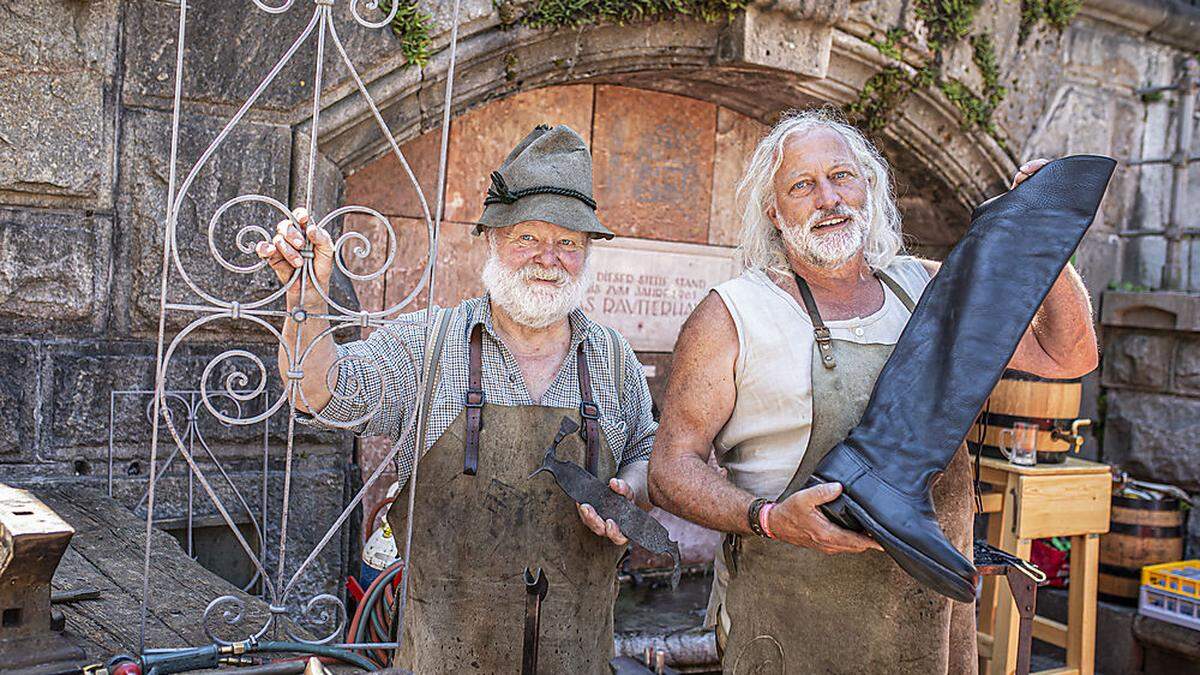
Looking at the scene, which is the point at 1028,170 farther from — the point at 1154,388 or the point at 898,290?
the point at 1154,388

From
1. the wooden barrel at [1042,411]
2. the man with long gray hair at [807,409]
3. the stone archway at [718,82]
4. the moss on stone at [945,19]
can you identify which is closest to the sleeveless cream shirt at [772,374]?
the man with long gray hair at [807,409]

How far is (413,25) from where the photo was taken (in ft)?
11.3

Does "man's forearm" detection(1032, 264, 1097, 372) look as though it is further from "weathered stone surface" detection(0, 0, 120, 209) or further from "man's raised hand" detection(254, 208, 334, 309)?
"weathered stone surface" detection(0, 0, 120, 209)

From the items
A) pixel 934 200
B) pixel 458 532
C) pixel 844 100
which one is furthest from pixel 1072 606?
pixel 458 532

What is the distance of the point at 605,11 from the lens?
3869 millimetres

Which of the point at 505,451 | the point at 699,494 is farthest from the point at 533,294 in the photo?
the point at 699,494

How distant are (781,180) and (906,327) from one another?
1.56ft

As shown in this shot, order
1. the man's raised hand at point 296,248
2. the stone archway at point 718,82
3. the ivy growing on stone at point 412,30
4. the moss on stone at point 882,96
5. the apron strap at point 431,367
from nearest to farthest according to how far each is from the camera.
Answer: the man's raised hand at point 296,248 < the apron strap at point 431,367 < the ivy growing on stone at point 412,30 < the stone archway at point 718,82 < the moss on stone at point 882,96

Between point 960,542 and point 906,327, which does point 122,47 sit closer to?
A: point 906,327

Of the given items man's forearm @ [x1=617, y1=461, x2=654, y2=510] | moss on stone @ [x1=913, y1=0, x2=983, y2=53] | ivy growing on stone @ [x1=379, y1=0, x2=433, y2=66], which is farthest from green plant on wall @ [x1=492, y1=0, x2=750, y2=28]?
man's forearm @ [x1=617, y1=461, x2=654, y2=510]

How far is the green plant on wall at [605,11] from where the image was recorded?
146 inches

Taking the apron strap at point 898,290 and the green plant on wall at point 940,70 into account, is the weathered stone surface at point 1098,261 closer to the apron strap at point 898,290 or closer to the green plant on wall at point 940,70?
the green plant on wall at point 940,70

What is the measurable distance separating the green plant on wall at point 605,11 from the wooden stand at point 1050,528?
7.22 ft

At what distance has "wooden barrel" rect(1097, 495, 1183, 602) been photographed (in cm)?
480
